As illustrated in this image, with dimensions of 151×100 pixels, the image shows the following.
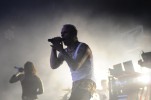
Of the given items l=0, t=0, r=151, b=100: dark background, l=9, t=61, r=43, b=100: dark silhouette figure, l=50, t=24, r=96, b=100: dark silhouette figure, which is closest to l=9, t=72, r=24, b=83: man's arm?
l=9, t=61, r=43, b=100: dark silhouette figure

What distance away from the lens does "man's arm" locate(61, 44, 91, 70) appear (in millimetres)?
3189

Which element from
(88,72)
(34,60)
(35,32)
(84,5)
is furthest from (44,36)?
(88,72)

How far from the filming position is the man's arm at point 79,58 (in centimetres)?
319

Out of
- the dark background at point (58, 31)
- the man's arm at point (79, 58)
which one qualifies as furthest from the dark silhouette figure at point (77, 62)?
the dark background at point (58, 31)

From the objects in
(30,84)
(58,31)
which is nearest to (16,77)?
(30,84)

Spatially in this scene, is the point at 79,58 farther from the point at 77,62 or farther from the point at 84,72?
the point at 84,72

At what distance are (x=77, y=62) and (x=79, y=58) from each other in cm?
8

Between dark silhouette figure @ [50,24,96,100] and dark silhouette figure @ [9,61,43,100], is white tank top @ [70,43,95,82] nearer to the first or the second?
→ dark silhouette figure @ [50,24,96,100]

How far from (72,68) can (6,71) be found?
9.00m

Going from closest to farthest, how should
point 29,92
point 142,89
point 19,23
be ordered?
point 29,92, point 142,89, point 19,23

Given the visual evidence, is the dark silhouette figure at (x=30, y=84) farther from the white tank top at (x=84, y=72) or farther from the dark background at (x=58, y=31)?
the dark background at (x=58, y=31)

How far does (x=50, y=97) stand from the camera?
1313 centimetres

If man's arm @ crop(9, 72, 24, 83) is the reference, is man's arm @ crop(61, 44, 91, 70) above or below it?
below

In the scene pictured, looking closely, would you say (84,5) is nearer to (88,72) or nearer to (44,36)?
(44,36)
